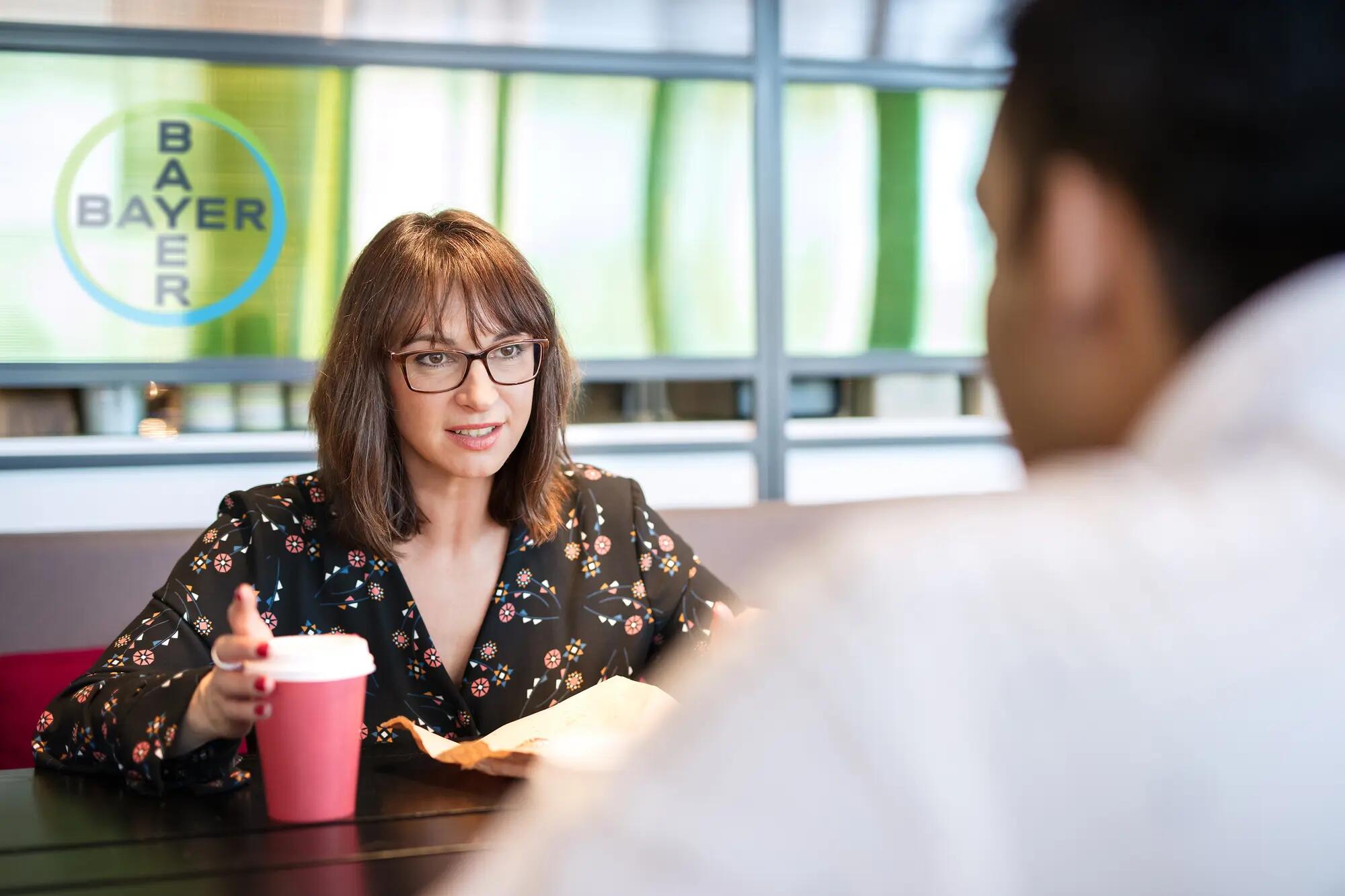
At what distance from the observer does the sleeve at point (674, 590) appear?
5.90ft

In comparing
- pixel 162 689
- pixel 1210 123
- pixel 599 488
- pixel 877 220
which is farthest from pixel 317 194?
pixel 1210 123

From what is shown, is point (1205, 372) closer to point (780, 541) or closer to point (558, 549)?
point (558, 549)

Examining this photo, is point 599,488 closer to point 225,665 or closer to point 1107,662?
point 225,665

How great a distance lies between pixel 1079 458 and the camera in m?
0.45

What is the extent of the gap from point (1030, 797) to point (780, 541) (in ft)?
7.58

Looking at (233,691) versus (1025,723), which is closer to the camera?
(1025,723)

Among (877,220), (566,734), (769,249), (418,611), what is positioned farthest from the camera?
(877,220)

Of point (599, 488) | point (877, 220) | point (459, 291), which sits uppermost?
point (877, 220)

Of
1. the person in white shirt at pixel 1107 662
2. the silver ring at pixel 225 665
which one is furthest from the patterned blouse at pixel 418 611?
the person in white shirt at pixel 1107 662

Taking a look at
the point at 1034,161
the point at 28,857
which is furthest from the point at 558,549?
the point at 1034,161

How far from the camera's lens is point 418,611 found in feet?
5.49

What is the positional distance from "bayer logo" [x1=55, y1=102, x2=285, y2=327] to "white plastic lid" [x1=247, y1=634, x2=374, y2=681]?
269 cm

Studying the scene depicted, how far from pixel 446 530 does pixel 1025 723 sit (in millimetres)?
1461

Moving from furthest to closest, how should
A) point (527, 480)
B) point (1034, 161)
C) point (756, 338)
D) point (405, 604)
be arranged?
point (756, 338)
point (527, 480)
point (405, 604)
point (1034, 161)
